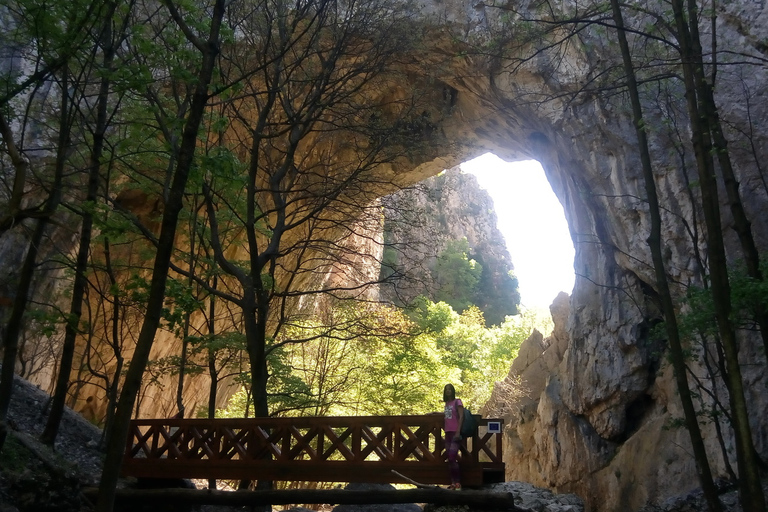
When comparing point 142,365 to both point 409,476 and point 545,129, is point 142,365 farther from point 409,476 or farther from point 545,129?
point 545,129

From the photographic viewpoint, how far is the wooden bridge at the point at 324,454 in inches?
282

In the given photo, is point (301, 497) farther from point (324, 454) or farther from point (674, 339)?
point (674, 339)

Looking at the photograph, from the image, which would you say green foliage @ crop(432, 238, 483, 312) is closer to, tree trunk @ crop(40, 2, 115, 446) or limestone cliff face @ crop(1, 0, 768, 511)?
limestone cliff face @ crop(1, 0, 768, 511)

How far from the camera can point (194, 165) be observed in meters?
6.26

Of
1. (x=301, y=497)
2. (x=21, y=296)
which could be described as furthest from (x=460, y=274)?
(x=21, y=296)

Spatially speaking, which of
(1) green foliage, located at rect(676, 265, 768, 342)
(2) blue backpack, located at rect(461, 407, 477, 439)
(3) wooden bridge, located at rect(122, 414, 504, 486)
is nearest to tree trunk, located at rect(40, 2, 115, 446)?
(3) wooden bridge, located at rect(122, 414, 504, 486)

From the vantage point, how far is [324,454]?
7586 mm

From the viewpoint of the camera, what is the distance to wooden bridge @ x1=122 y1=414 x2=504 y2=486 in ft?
23.5

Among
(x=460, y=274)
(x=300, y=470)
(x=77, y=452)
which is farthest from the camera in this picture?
(x=460, y=274)

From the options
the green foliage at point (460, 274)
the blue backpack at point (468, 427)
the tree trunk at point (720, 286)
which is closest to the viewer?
the tree trunk at point (720, 286)

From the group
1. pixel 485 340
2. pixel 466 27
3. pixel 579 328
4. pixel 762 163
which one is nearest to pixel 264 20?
pixel 466 27

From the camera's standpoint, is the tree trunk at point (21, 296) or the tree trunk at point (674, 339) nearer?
the tree trunk at point (674, 339)

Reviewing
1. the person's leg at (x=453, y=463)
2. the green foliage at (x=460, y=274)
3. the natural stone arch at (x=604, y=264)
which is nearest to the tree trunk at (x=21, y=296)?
the person's leg at (x=453, y=463)

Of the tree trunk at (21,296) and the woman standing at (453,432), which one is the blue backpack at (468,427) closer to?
the woman standing at (453,432)
